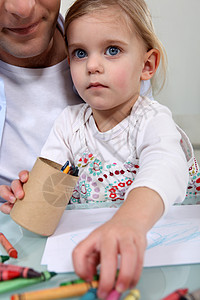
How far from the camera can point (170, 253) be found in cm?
56

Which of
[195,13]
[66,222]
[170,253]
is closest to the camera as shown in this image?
[170,253]

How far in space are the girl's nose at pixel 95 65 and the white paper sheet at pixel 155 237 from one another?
0.95ft

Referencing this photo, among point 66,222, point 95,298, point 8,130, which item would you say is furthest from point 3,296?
point 8,130

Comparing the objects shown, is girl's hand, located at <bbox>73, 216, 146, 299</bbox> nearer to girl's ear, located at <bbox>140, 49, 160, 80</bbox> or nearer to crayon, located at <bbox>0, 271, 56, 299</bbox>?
crayon, located at <bbox>0, 271, 56, 299</bbox>

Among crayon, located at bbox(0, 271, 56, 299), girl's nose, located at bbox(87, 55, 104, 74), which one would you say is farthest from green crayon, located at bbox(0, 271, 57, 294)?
girl's nose, located at bbox(87, 55, 104, 74)

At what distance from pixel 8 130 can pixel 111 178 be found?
0.38m

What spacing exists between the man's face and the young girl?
111mm

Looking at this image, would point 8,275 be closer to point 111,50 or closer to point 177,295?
point 177,295

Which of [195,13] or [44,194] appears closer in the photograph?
[44,194]

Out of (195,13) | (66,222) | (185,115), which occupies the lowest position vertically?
(66,222)

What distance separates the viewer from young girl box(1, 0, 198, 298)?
60 centimetres

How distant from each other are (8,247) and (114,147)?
0.34 metres

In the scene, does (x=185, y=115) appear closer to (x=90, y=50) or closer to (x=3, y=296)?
(x=90, y=50)

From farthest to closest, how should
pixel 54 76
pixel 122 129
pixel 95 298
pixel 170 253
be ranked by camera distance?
pixel 54 76, pixel 122 129, pixel 170 253, pixel 95 298
